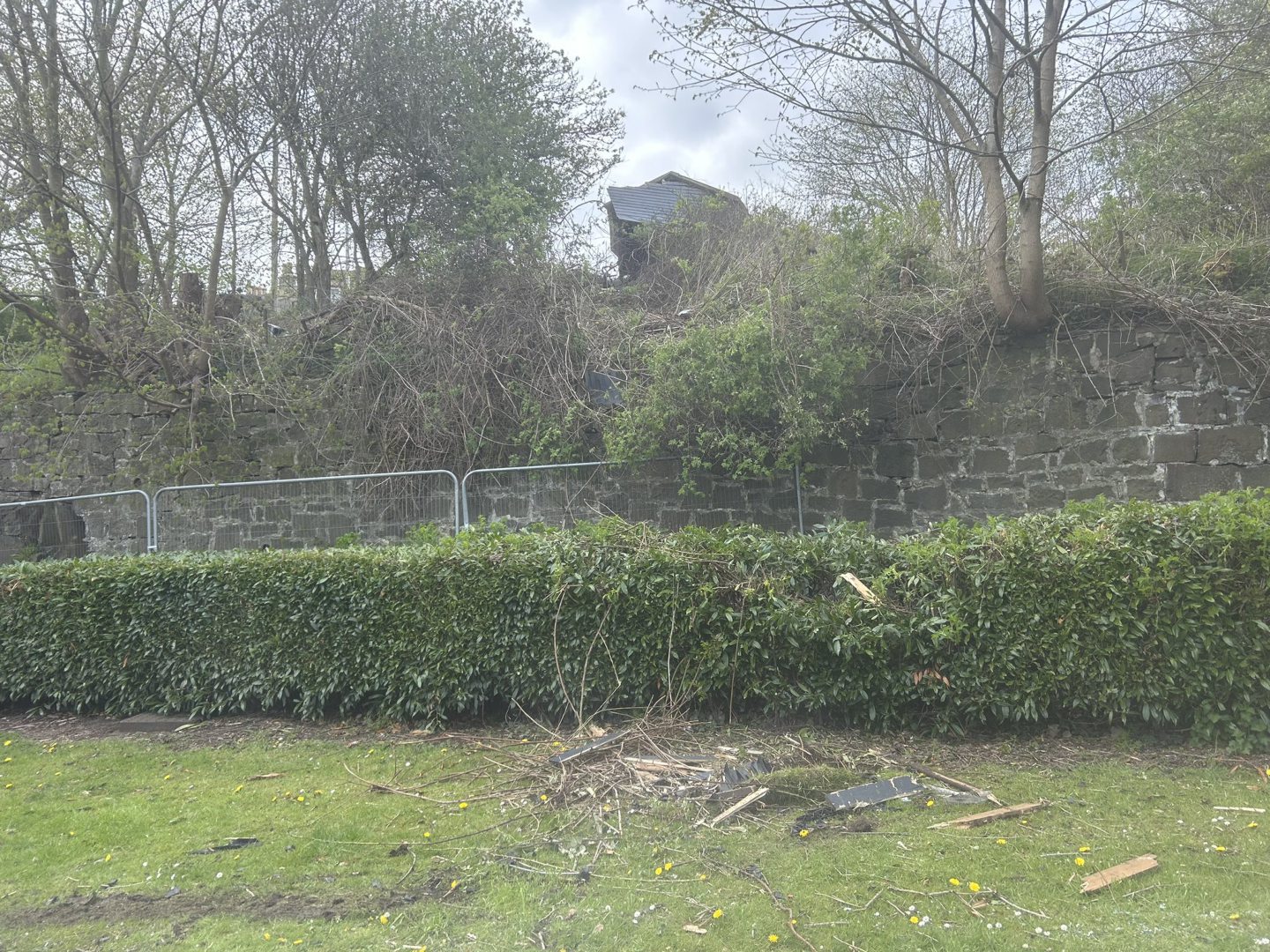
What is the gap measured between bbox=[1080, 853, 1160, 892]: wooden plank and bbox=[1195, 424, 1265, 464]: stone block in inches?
188

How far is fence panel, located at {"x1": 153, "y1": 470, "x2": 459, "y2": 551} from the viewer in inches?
361

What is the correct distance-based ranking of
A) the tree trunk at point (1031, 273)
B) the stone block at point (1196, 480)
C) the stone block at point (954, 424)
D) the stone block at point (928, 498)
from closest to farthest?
the stone block at point (1196, 480) → the tree trunk at point (1031, 273) → the stone block at point (954, 424) → the stone block at point (928, 498)

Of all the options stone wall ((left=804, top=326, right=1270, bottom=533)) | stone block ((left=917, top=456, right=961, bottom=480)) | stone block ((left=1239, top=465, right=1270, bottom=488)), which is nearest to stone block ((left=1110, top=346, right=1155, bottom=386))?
stone wall ((left=804, top=326, right=1270, bottom=533))

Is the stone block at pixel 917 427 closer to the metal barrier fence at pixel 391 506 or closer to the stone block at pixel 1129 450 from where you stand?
the metal barrier fence at pixel 391 506

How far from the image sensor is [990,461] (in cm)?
810

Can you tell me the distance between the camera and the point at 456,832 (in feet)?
13.5

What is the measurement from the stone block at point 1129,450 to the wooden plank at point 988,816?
443 cm

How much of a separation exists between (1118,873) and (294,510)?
28.2ft

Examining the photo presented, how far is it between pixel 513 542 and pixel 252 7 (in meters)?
10.1

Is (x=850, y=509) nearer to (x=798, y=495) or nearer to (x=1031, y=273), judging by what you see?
(x=798, y=495)

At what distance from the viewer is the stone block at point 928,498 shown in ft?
27.5

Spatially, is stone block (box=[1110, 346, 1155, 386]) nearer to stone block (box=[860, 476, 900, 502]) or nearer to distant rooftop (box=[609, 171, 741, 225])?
stone block (box=[860, 476, 900, 502])

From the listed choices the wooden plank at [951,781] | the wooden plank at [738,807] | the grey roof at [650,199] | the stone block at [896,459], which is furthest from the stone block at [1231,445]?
the grey roof at [650,199]

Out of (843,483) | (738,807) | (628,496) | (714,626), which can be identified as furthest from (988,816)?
(628,496)
